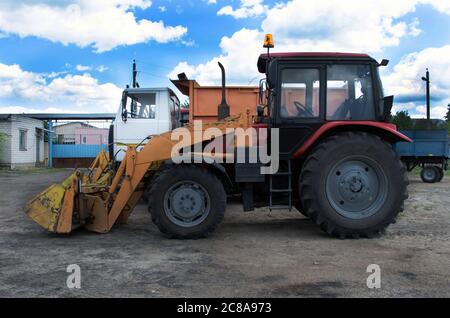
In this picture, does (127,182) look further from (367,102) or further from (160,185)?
(367,102)

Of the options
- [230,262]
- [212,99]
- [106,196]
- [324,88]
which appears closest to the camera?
[230,262]

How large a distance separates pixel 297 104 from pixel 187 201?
2.19 m

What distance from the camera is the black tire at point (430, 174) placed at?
19.3m

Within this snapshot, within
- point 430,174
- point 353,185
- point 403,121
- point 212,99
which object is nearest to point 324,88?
point 353,185

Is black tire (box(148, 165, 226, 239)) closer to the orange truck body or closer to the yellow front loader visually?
the yellow front loader

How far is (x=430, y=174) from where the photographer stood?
19.4 meters

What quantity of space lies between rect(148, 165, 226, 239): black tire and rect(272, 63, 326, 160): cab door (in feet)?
3.95

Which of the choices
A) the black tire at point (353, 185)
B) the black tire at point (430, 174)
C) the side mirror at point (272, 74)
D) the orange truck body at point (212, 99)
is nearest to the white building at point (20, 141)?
the orange truck body at point (212, 99)

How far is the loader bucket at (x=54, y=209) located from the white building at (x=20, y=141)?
21993 mm

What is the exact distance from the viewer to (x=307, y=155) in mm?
7035

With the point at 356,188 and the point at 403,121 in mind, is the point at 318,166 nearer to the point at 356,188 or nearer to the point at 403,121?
the point at 356,188
